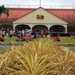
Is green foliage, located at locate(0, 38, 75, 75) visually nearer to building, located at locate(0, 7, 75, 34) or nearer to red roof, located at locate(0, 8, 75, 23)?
building, located at locate(0, 7, 75, 34)

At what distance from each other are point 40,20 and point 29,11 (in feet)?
11.4

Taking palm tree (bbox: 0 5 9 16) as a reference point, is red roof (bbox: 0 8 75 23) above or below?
below

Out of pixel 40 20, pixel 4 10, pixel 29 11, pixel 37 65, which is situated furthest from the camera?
pixel 29 11

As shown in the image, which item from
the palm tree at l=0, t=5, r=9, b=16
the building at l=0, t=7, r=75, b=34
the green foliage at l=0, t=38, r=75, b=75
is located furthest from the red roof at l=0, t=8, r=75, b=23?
the green foliage at l=0, t=38, r=75, b=75

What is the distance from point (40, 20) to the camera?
7181 centimetres

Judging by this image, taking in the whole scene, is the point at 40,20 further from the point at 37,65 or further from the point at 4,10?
the point at 37,65

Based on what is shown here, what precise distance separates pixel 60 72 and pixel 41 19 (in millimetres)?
64763

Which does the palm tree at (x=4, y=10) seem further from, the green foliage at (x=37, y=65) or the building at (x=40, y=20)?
the green foliage at (x=37, y=65)

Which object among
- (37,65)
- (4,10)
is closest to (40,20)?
(4,10)

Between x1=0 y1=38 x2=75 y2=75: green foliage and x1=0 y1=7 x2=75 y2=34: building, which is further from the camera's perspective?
x1=0 y1=7 x2=75 y2=34: building

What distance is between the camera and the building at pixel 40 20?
230 feet

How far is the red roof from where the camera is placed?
72.0 metres

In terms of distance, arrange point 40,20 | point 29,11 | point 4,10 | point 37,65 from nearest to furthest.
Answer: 1. point 37,65
2. point 4,10
3. point 40,20
4. point 29,11

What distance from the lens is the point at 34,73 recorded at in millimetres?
7141
